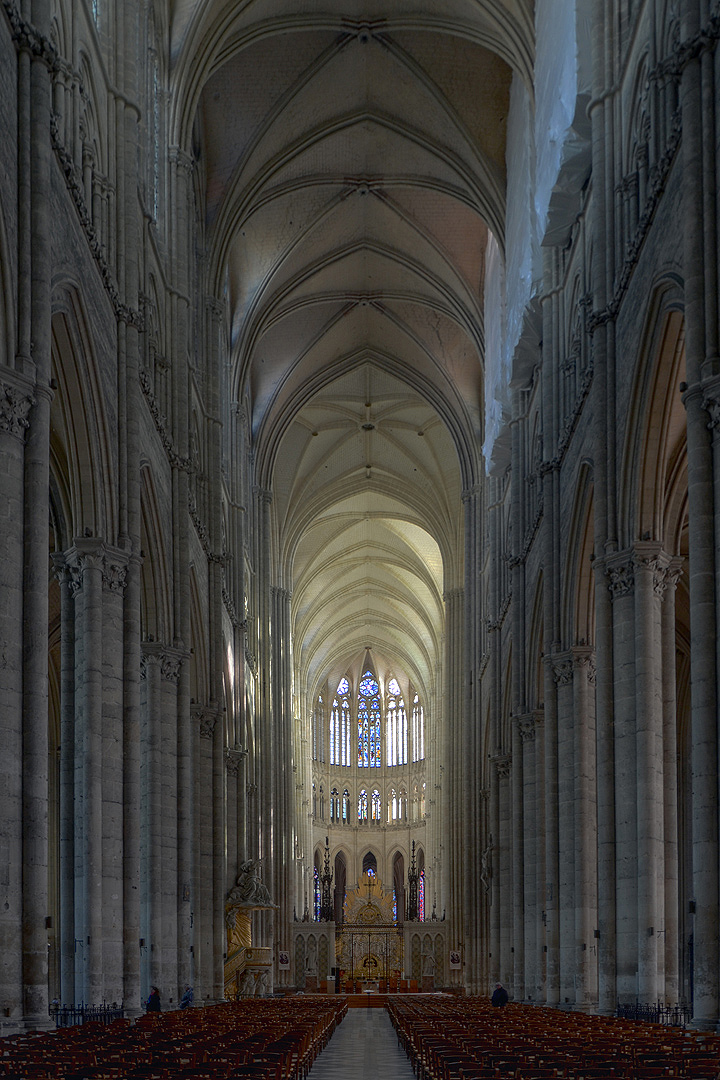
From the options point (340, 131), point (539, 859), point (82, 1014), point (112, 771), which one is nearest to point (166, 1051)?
point (82, 1014)

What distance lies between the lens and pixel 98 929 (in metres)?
22.5

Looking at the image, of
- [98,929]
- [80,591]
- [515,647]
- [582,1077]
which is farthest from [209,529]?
[582,1077]

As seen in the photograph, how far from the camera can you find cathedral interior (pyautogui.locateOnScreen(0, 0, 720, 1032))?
58.2 feet

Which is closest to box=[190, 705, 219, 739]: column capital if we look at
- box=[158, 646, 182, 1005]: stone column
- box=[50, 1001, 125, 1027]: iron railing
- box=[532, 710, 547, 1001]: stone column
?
box=[158, 646, 182, 1005]: stone column

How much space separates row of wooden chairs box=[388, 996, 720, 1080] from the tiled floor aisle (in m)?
0.80

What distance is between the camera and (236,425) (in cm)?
4934

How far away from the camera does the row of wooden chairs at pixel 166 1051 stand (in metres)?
10.7

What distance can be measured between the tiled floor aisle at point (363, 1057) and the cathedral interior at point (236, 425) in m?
3.85

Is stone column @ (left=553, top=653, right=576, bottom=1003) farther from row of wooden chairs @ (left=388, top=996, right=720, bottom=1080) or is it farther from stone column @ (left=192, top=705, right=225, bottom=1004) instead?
stone column @ (left=192, top=705, right=225, bottom=1004)

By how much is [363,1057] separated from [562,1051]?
39.6 feet

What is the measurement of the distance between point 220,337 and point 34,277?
2389cm

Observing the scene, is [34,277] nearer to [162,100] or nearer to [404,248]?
[162,100]

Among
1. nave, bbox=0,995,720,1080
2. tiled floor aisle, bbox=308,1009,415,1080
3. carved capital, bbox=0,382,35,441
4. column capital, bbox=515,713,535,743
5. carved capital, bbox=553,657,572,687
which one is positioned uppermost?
carved capital, bbox=0,382,35,441

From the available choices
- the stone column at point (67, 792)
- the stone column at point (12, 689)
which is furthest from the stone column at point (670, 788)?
the stone column at point (12, 689)
